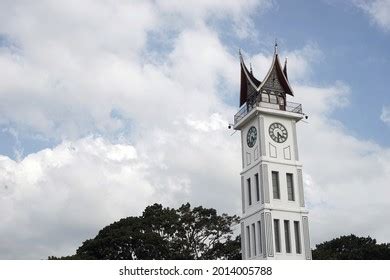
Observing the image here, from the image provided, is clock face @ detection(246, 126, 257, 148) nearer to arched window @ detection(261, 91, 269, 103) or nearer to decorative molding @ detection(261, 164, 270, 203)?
arched window @ detection(261, 91, 269, 103)

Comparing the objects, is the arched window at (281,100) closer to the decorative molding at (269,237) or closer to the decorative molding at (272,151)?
the decorative molding at (272,151)

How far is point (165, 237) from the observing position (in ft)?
160

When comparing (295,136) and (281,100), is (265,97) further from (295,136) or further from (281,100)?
(295,136)

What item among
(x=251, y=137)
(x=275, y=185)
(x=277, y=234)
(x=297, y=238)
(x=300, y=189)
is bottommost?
(x=297, y=238)

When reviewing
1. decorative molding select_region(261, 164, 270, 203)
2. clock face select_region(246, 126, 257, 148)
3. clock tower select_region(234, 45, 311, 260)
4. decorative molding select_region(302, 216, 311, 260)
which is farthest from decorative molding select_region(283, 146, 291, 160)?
decorative molding select_region(302, 216, 311, 260)

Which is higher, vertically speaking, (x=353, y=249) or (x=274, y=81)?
(x=274, y=81)

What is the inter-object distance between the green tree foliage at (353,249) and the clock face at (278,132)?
13650 millimetres

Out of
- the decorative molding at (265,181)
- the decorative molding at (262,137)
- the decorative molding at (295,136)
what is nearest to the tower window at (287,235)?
the decorative molding at (265,181)

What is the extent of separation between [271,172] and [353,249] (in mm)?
21065

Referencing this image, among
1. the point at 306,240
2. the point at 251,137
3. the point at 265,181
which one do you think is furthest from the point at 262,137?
the point at 306,240
